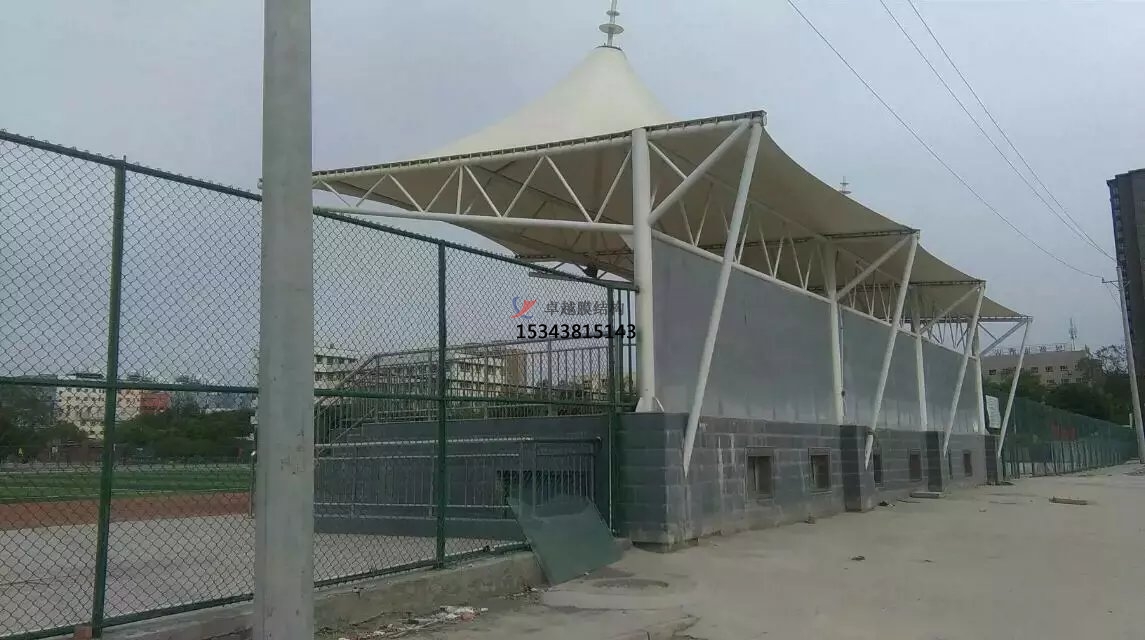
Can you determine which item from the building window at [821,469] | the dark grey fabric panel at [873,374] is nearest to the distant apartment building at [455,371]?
the building window at [821,469]

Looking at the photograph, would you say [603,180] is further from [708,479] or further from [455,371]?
[455,371]

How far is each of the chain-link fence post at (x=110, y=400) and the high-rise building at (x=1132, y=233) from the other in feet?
290

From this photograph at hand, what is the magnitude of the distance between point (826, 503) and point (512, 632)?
1048 centimetres

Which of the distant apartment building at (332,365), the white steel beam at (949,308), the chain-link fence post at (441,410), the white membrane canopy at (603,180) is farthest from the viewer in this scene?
the white steel beam at (949,308)

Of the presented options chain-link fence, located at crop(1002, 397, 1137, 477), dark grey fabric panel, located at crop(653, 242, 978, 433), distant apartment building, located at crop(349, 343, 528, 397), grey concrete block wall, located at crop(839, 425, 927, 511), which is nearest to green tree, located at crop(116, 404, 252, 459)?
distant apartment building, located at crop(349, 343, 528, 397)

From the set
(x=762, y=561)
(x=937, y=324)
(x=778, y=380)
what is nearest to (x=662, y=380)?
(x=762, y=561)

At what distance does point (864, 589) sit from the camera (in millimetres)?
8648

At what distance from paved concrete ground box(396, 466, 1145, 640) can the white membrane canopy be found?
14.9ft

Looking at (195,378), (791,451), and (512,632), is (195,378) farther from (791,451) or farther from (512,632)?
(791,451)

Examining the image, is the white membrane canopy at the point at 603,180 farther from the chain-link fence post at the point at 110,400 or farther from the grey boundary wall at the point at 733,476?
the chain-link fence post at the point at 110,400

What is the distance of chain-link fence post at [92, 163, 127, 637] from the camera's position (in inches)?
197

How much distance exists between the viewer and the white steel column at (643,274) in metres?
10.8

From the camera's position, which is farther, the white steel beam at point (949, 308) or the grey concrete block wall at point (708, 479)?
the white steel beam at point (949, 308)

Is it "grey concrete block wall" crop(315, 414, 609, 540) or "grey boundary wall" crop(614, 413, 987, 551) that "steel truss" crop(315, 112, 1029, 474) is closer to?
"grey boundary wall" crop(614, 413, 987, 551)
